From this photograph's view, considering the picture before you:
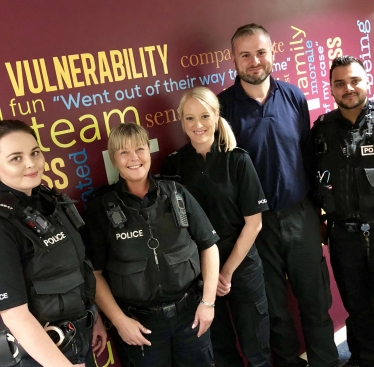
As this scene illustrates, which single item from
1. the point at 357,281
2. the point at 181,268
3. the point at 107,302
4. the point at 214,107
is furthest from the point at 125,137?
the point at 357,281

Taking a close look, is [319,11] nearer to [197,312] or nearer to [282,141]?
[282,141]

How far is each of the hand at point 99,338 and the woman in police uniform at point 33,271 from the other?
262 millimetres

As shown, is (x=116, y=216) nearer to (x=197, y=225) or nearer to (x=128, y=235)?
(x=128, y=235)

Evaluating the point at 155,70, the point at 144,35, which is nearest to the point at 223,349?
the point at 155,70

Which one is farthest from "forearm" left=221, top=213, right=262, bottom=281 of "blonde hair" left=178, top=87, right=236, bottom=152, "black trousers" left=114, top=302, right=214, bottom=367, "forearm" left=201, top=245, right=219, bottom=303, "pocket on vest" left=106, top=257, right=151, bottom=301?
"pocket on vest" left=106, top=257, right=151, bottom=301

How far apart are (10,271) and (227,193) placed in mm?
1020

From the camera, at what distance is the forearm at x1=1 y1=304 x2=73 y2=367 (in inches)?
48.3

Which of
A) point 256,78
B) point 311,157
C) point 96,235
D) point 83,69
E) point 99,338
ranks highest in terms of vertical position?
point 83,69

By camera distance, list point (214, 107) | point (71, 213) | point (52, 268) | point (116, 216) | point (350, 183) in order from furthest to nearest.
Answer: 1. point (350, 183)
2. point (214, 107)
3. point (116, 216)
4. point (71, 213)
5. point (52, 268)

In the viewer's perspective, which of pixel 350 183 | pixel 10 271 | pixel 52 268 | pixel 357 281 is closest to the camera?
pixel 10 271

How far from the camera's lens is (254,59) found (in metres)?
2.04

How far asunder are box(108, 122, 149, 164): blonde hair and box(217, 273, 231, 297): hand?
76 cm

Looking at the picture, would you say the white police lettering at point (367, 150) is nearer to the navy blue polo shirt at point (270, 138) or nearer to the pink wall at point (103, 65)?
the navy blue polo shirt at point (270, 138)

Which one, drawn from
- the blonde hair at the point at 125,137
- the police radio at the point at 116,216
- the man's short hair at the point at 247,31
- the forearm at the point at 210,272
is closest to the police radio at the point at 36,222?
the police radio at the point at 116,216
